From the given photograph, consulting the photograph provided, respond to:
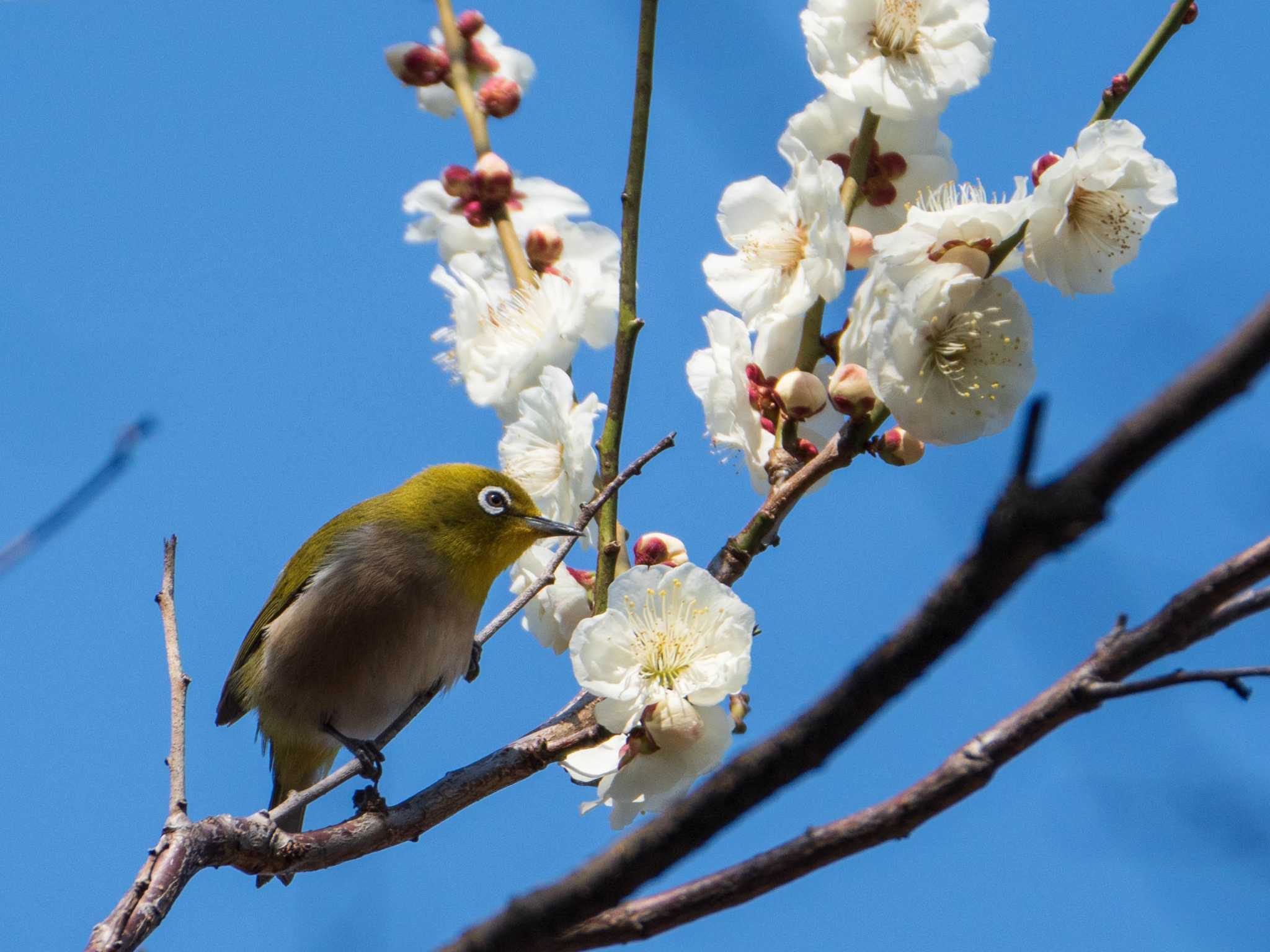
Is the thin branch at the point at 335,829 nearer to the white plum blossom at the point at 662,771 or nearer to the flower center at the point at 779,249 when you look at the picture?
the white plum blossom at the point at 662,771

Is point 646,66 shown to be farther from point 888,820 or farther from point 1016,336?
point 888,820

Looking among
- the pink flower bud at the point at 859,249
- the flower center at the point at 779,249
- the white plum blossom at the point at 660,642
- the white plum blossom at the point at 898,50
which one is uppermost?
the white plum blossom at the point at 898,50

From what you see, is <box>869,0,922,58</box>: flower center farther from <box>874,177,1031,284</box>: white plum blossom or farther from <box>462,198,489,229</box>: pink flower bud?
<box>462,198,489,229</box>: pink flower bud

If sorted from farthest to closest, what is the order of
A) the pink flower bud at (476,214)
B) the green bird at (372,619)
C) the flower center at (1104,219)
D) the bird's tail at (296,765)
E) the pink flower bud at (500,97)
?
1. the bird's tail at (296,765)
2. the green bird at (372,619)
3. the pink flower bud at (500,97)
4. the pink flower bud at (476,214)
5. the flower center at (1104,219)

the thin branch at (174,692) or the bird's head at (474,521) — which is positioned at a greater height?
the bird's head at (474,521)

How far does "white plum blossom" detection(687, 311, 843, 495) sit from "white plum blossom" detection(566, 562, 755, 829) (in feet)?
1.79

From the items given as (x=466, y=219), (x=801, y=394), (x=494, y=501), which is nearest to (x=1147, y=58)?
(x=801, y=394)

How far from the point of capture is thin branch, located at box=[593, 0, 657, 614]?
301 cm

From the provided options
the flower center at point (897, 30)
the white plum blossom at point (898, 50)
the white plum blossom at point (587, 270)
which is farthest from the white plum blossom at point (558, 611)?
the flower center at point (897, 30)

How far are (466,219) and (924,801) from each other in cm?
300

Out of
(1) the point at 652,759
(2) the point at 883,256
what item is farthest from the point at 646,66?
(1) the point at 652,759

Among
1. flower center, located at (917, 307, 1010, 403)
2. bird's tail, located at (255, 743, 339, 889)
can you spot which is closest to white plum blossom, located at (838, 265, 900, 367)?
flower center, located at (917, 307, 1010, 403)

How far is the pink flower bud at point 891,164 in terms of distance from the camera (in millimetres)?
3385

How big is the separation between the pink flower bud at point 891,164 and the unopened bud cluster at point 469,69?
4.57ft
